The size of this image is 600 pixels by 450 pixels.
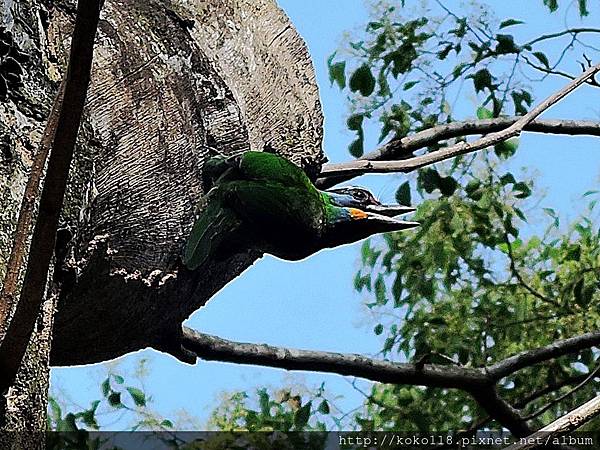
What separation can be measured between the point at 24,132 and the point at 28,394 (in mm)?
144

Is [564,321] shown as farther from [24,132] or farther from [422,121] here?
[24,132]

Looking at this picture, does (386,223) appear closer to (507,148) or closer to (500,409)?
(500,409)

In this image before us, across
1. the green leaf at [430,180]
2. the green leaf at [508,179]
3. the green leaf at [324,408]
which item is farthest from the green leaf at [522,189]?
the green leaf at [324,408]

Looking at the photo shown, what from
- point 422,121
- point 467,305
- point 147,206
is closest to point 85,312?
point 147,206

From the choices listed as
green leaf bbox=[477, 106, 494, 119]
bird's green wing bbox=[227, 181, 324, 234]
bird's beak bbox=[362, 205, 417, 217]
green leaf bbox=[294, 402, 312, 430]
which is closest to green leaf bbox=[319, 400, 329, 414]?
green leaf bbox=[294, 402, 312, 430]

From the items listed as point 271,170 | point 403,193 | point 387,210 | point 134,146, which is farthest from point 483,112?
point 134,146

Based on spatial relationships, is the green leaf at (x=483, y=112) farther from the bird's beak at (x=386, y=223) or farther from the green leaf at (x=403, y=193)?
the bird's beak at (x=386, y=223)

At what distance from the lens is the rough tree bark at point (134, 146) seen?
508 mm

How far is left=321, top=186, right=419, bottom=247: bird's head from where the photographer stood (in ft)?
2.46

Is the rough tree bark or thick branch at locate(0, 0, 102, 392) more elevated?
the rough tree bark

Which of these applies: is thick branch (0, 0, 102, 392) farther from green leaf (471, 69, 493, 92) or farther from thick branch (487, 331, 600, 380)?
green leaf (471, 69, 493, 92)

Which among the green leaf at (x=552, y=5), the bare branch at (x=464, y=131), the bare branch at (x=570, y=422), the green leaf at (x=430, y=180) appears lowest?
the bare branch at (x=570, y=422)

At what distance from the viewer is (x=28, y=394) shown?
17.3 inches

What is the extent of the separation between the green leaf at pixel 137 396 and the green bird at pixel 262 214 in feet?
2.64
